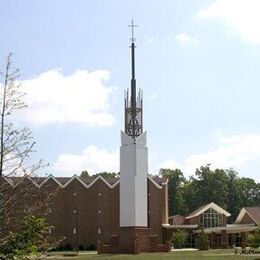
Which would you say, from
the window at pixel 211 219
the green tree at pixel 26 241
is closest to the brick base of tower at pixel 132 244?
the window at pixel 211 219

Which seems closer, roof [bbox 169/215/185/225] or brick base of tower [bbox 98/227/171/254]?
brick base of tower [bbox 98/227/171/254]

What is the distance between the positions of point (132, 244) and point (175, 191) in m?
52.8

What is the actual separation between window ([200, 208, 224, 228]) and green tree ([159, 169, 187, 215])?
25519mm

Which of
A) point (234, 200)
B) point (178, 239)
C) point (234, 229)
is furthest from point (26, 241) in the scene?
point (234, 200)

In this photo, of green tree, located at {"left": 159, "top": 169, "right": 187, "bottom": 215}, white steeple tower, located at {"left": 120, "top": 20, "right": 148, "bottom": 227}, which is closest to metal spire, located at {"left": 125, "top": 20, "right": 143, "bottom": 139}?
white steeple tower, located at {"left": 120, "top": 20, "right": 148, "bottom": 227}

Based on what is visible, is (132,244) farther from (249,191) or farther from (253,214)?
(249,191)

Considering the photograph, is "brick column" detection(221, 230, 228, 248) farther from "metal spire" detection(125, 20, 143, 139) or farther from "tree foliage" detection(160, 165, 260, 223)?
"tree foliage" detection(160, 165, 260, 223)

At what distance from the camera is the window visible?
79312mm

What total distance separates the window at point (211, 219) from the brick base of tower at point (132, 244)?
851 inches

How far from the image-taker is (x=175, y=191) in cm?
10806

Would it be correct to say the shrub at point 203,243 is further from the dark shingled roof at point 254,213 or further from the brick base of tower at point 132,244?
the dark shingled roof at point 254,213

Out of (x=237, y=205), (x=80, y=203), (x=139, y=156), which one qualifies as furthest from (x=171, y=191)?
(x=139, y=156)

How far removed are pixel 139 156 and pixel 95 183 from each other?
18233 mm

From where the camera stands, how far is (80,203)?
7569 cm
